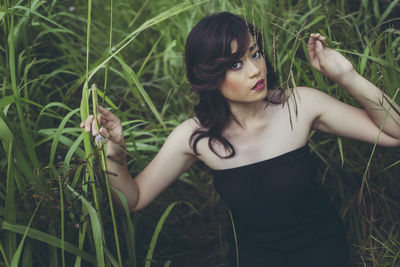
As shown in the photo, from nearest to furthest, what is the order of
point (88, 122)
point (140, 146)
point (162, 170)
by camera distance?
1. point (88, 122)
2. point (162, 170)
3. point (140, 146)

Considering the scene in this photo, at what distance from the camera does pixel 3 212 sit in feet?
3.94

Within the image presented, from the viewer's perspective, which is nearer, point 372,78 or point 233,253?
point 372,78

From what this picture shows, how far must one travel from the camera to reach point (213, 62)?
1326mm

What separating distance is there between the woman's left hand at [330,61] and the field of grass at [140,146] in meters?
0.05

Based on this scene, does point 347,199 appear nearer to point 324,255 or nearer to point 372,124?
point 324,255

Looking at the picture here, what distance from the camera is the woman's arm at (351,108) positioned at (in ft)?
4.30

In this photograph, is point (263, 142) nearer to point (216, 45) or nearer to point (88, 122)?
point (216, 45)

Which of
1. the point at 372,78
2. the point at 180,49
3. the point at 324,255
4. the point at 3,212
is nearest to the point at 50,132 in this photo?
the point at 3,212

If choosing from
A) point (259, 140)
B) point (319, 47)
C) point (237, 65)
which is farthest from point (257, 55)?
point (259, 140)

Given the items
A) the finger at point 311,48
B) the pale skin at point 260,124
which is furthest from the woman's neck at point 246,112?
the finger at point 311,48

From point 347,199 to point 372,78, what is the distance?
60 cm

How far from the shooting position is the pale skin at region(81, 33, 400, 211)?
51.7 inches

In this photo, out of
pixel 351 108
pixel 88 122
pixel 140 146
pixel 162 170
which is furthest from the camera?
pixel 140 146

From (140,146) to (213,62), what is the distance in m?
0.55
